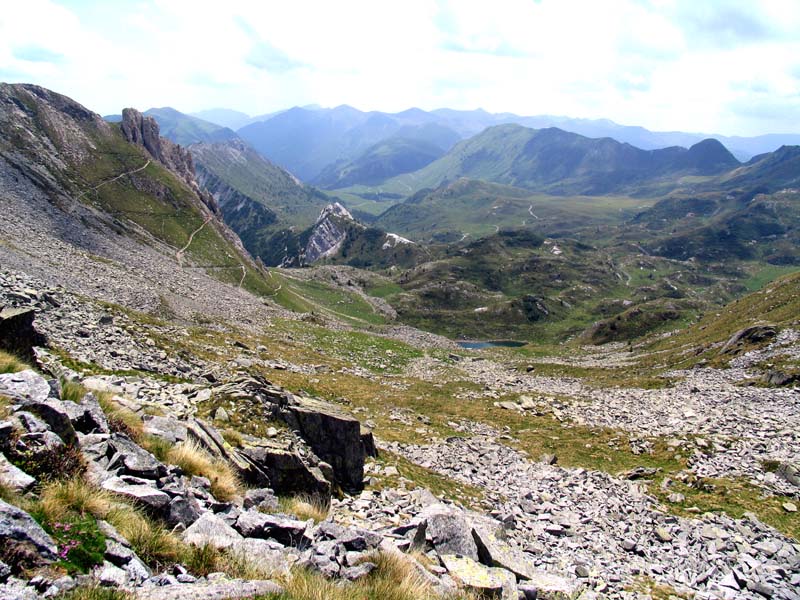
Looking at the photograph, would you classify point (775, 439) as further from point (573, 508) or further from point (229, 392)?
point (229, 392)

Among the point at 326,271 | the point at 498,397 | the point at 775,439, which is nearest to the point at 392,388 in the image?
the point at 498,397

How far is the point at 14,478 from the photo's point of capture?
271 inches

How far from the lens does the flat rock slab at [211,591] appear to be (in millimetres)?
5968

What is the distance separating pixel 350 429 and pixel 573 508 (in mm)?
12187

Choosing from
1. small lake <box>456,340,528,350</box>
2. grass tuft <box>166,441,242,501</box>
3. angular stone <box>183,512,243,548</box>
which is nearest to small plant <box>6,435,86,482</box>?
angular stone <box>183,512,243,548</box>

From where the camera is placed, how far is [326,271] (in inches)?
7815

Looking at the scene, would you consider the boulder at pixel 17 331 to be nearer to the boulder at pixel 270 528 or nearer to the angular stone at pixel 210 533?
the boulder at pixel 270 528

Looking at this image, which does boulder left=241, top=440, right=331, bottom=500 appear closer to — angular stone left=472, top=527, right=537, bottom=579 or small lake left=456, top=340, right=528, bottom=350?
angular stone left=472, top=527, right=537, bottom=579

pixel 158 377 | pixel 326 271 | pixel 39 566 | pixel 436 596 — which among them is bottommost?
pixel 326 271

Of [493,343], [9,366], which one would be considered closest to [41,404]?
[9,366]

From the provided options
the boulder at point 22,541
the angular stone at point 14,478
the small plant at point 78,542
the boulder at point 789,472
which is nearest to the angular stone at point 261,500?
the small plant at point 78,542

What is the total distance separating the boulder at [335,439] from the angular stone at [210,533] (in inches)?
453

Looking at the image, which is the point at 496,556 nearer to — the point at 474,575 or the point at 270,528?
the point at 474,575

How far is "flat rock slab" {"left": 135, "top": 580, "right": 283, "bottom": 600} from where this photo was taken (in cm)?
597
